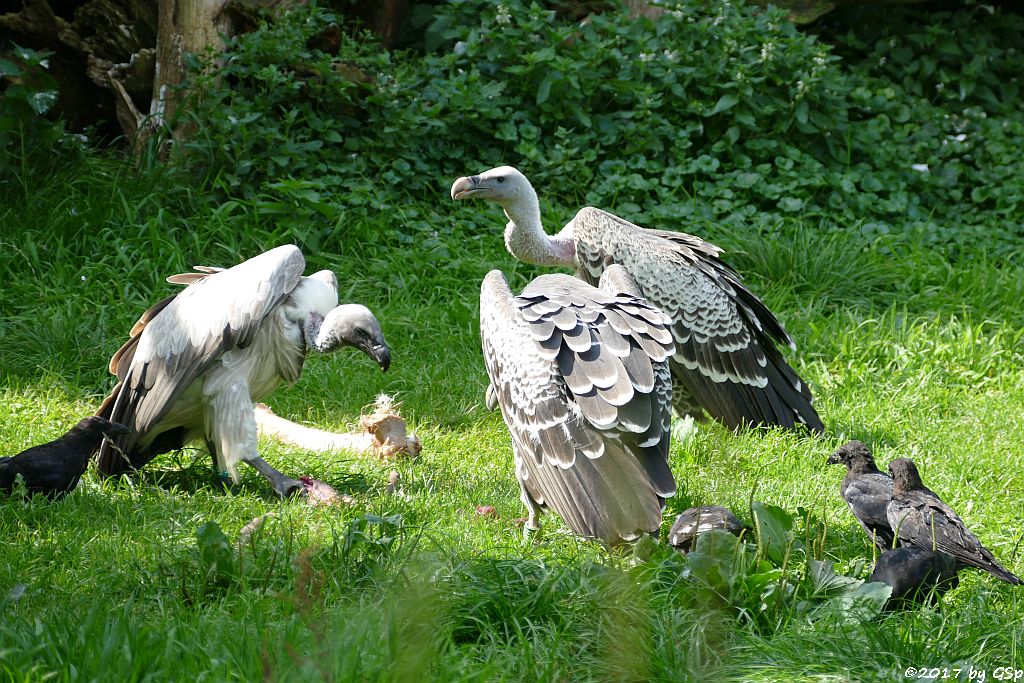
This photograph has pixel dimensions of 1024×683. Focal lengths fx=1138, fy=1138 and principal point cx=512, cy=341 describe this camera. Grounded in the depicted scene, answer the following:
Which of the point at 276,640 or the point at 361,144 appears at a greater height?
the point at 361,144

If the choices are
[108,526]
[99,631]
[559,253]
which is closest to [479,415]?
[559,253]

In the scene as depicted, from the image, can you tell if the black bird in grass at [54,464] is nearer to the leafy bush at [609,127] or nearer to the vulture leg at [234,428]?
the vulture leg at [234,428]

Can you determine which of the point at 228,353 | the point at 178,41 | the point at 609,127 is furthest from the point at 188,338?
the point at 609,127

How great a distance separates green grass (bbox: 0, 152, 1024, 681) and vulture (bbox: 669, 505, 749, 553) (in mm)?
65

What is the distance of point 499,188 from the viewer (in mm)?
5891

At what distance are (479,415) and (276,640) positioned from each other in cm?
285

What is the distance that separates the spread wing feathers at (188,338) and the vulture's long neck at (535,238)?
4.96ft

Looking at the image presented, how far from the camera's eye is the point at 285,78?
7418 mm

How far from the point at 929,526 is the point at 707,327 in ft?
6.57

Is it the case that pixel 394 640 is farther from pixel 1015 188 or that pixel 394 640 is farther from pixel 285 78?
pixel 1015 188

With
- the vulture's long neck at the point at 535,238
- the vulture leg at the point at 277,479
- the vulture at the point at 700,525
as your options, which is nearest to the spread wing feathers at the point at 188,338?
the vulture leg at the point at 277,479

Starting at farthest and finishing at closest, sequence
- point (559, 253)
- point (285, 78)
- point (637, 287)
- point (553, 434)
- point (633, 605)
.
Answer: point (285, 78), point (559, 253), point (637, 287), point (553, 434), point (633, 605)

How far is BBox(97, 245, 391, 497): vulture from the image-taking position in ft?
14.9

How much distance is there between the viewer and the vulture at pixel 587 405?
3832mm
